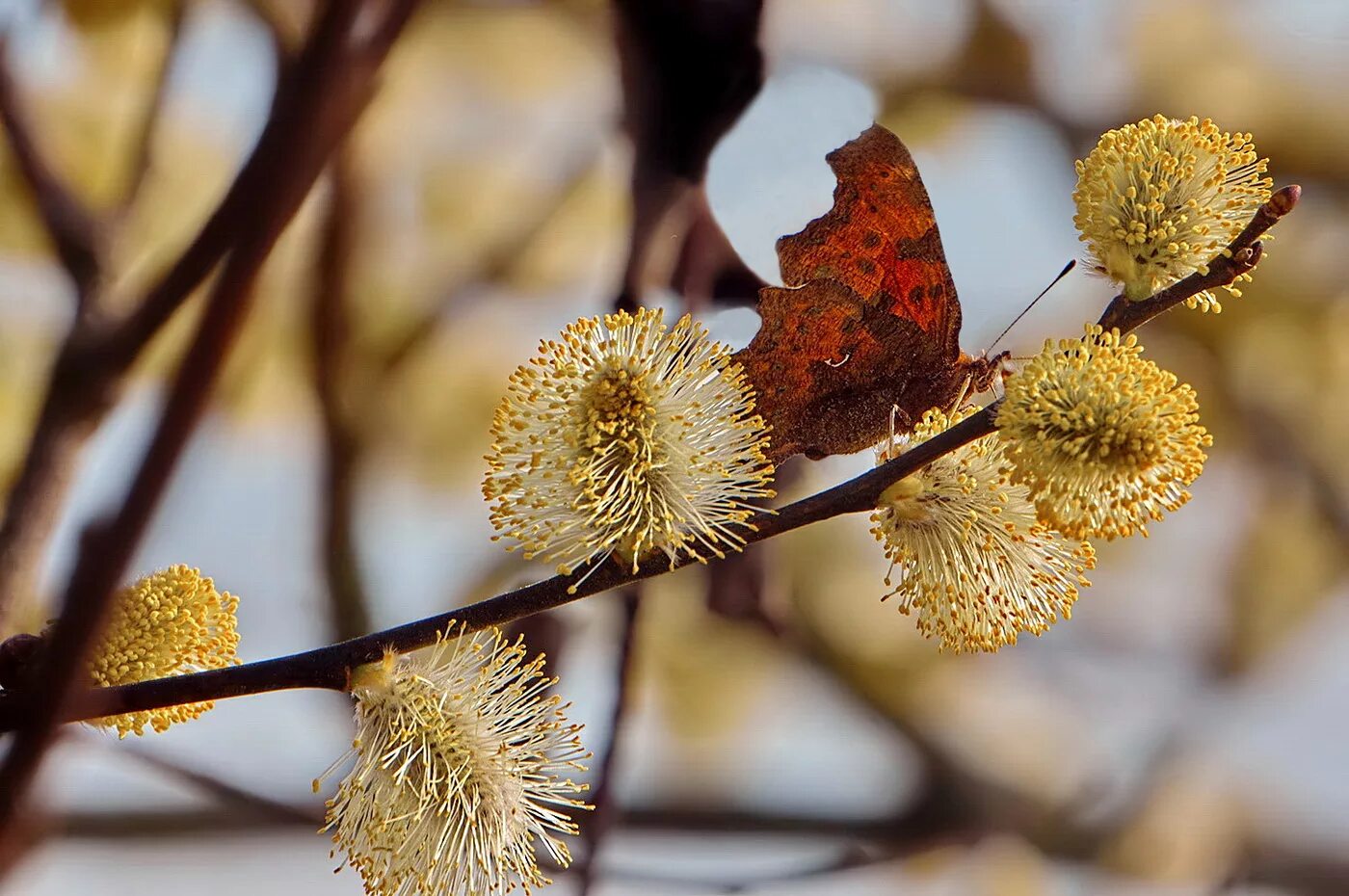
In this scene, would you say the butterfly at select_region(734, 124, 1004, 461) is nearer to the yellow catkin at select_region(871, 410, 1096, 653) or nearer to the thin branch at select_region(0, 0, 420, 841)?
the yellow catkin at select_region(871, 410, 1096, 653)

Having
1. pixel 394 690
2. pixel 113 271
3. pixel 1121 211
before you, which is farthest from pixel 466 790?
pixel 113 271

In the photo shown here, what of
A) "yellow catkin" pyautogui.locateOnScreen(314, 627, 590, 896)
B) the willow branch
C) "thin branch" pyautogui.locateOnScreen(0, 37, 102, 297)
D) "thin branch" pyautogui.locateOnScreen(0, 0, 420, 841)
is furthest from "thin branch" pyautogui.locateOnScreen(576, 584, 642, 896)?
"thin branch" pyautogui.locateOnScreen(0, 0, 420, 841)

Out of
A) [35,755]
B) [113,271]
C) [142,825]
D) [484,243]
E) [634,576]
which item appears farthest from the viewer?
[484,243]

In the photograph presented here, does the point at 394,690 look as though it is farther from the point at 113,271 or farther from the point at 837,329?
the point at 113,271

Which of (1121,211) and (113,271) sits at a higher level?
(113,271)

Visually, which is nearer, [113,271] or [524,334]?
[113,271]

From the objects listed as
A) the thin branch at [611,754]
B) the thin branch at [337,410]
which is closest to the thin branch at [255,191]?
the thin branch at [611,754]

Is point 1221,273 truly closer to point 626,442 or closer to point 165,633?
point 626,442
